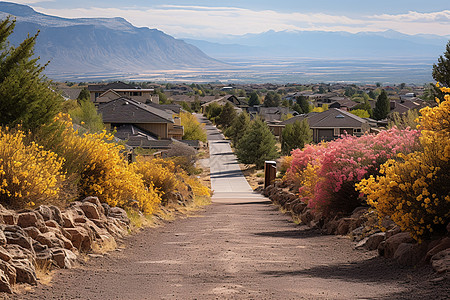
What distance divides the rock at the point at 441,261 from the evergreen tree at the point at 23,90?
9185mm

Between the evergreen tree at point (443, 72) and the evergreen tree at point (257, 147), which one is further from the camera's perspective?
the evergreen tree at point (257, 147)

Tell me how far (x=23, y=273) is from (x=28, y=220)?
6.41 ft

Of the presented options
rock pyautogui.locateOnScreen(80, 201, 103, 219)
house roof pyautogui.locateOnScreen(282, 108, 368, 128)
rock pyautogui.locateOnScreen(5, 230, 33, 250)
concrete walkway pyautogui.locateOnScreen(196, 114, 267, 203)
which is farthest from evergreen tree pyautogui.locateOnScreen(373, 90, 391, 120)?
rock pyautogui.locateOnScreen(5, 230, 33, 250)

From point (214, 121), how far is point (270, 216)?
12026 centimetres

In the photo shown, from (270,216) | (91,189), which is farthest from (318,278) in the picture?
(270,216)

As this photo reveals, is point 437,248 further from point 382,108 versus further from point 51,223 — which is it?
point 382,108

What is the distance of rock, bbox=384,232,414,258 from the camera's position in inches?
438

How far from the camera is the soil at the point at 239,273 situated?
8.31 meters

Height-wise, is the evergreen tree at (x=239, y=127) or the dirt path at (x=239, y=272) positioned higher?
the dirt path at (x=239, y=272)

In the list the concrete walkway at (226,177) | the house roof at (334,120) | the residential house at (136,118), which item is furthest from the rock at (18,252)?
the house roof at (334,120)

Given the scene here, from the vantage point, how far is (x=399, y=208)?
10836 mm

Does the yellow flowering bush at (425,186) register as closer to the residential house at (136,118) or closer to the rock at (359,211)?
the rock at (359,211)

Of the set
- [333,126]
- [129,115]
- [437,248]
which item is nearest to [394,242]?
[437,248]

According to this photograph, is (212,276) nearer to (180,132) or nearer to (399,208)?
(399,208)
